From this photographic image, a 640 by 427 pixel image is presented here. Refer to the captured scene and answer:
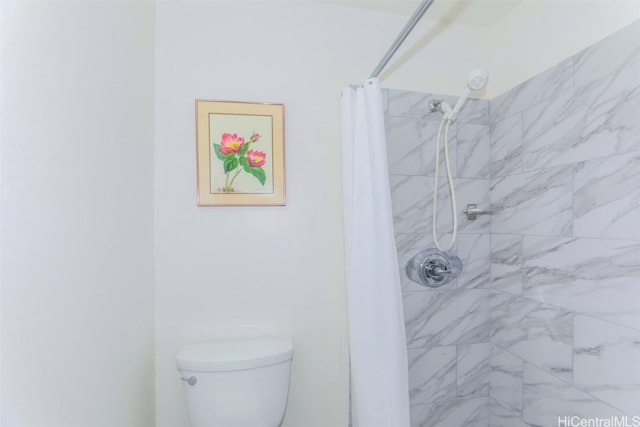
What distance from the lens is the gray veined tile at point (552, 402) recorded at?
1.06 metres

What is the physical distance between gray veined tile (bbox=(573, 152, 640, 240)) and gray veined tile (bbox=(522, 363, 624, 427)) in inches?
24.4

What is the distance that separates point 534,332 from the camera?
130cm

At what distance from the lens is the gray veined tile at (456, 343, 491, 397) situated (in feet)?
4.94

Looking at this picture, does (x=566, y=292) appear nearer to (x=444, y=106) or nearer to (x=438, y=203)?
(x=438, y=203)

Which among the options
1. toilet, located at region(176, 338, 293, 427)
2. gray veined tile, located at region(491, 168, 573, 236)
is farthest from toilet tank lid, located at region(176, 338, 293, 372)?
gray veined tile, located at region(491, 168, 573, 236)

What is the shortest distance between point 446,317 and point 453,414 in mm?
508

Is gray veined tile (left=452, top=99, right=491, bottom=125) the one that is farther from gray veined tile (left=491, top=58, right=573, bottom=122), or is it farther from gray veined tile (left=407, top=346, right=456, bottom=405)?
gray veined tile (left=407, top=346, right=456, bottom=405)

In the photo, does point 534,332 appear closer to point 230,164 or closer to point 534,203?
point 534,203

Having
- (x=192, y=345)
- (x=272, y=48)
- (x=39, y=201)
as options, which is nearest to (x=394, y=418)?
(x=192, y=345)

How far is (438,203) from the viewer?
148cm

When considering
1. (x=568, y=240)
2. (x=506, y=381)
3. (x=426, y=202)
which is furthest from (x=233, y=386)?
(x=568, y=240)

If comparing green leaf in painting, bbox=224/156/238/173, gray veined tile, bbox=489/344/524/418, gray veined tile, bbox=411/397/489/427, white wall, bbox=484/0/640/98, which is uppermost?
white wall, bbox=484/0/640/98

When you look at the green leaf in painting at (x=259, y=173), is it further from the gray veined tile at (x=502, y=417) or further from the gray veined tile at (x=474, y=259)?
the gray veined tile at (x=502, y=417)

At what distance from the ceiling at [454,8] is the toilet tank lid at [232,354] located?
5.45 feet
